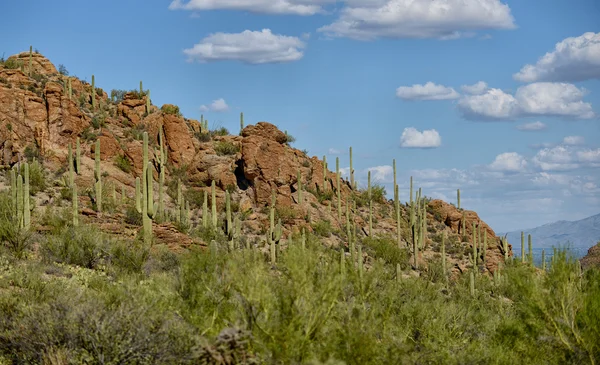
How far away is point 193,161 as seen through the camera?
1969 inches

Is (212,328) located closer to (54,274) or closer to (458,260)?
(54,274)

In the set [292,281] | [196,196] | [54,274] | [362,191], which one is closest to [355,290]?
[292,281]

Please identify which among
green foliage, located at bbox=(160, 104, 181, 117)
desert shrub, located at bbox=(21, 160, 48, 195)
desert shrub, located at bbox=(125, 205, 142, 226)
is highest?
green foliage, located at bbox=(160, 104, 181, 117)

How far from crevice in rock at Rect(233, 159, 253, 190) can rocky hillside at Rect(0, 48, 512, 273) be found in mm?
60

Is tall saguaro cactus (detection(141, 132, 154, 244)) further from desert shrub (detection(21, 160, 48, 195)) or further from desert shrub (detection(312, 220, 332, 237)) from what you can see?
desert shrub (detection(312, 220, 332, 237))

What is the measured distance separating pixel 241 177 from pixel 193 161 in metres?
3.01

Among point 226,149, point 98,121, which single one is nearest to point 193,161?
point 226,149

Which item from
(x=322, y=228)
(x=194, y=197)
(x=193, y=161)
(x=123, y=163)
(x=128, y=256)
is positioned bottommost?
(x=128, y=256)

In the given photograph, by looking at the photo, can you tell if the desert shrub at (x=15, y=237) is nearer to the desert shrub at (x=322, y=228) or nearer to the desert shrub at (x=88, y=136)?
the desert shrub at (x=88, y=136)

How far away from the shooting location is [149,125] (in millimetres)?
51312

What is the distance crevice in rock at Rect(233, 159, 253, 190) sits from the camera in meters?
49.1

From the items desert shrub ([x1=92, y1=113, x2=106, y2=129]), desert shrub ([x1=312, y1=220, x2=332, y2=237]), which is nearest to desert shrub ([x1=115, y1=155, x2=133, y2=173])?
desert shrub ([x1=92, y1=113, x2=106, y2=129])

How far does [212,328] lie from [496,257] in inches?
1495

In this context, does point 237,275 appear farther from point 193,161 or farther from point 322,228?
point 193,161
